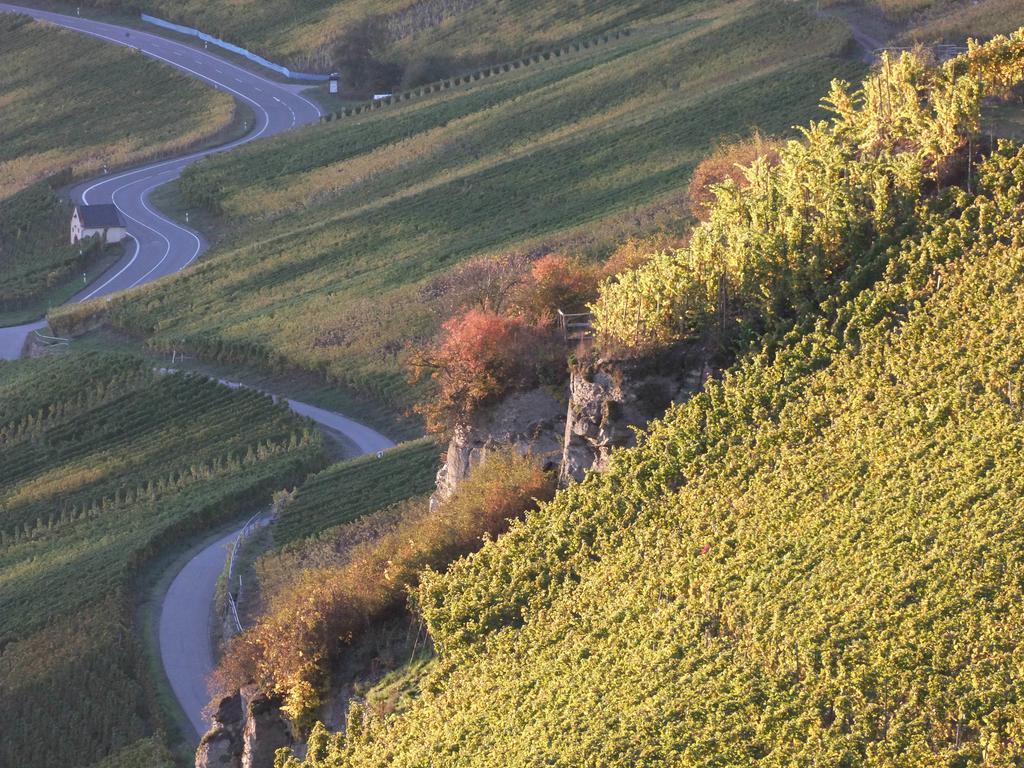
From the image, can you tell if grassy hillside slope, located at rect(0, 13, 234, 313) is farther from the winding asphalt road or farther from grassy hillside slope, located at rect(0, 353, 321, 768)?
grassy hillside slope, located at rect(0, 353, 321, 768)

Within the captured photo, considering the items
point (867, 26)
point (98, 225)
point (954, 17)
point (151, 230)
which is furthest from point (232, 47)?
point (954, 17)

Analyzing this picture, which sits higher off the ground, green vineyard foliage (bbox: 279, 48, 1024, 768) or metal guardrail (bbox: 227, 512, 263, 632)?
green vineyard foliage (bbox: 279, 48, 1024, 768)

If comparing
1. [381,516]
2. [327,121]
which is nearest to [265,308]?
[381,516]

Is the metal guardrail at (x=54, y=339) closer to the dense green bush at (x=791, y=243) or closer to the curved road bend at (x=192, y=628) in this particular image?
the curved road bend at (x=192, y=628)

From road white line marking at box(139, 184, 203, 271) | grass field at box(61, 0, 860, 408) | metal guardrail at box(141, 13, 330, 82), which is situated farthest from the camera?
metal guardrail at box(141, 13, 330, 82)

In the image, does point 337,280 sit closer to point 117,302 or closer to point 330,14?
point 117,302

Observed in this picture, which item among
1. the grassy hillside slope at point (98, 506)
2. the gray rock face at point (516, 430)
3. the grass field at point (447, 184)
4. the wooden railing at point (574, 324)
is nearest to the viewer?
the gray rock face at point (516, 430)

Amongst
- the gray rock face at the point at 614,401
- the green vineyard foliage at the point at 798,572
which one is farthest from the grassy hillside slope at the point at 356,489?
the green vineyard foliage at the point at 798,572

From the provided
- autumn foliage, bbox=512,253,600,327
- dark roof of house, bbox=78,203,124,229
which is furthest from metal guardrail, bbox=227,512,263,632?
dark roof of house, bbox=78,203,124,229
